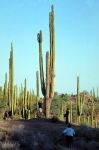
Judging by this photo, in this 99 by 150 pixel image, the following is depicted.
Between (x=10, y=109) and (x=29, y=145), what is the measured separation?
18362 millimetres

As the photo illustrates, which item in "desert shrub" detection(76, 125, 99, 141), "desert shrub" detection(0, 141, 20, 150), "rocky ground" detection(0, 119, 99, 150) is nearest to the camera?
"desert shrub" detection(0, 141, 20, 150)

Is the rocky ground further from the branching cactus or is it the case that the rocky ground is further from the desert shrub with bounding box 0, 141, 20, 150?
the branching cactus

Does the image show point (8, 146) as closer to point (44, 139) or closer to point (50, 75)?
point (44, 139)

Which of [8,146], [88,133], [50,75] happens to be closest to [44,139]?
[8,146]

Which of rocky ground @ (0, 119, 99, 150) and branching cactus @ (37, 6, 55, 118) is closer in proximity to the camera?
rocky ground @ (0, 119, 99, 150)

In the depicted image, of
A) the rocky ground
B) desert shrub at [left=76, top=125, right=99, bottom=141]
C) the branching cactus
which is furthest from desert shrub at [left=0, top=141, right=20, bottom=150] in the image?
the branching cactus

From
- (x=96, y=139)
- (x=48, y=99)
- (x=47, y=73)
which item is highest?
(x=47, y=73)

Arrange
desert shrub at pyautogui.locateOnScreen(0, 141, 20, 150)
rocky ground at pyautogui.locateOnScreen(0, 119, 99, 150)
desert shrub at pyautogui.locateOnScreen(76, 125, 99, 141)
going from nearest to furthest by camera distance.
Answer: desert shrub at pyautogui.locateOnScreen(0, 141, 20, 150)
rocky ground at pyautogui.locateOnScreen(0, 119, 99, 150)
desert shrub at pyautogui.locateOnScreen(76, 125, 99, 141)

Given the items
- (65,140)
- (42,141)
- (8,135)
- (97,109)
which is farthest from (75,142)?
(97,109)

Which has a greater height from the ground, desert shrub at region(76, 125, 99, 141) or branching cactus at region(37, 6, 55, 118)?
branching cactus at region(37, 6, 55, 118)

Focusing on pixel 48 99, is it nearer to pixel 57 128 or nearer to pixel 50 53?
pixel 50 53

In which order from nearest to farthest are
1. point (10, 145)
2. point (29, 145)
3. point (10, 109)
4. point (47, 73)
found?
1. point (10, 145)
2. point (29, 145)
3. point (47, 73)
4. point (10, 109)

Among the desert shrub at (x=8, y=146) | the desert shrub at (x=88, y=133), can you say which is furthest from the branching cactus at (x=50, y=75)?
the desert shrub at (x=8, y=146)

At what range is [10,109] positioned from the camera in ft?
120
